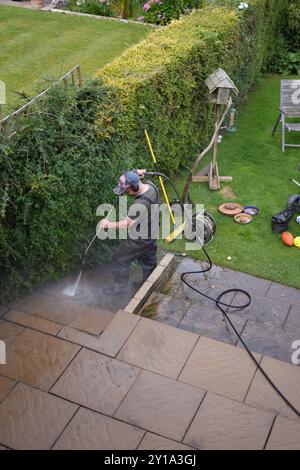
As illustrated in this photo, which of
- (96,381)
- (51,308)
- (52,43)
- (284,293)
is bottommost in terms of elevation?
(284,293)

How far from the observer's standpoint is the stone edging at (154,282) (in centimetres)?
599

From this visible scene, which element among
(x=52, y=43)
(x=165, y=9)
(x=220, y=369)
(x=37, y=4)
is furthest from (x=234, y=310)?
(x=37, y=4)

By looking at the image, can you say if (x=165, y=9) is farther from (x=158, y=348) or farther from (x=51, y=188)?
(x=158, y=348)

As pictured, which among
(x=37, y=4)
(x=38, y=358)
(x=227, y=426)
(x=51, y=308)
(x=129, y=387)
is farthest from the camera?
(x=37, y=4)

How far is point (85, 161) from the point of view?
6.04 m

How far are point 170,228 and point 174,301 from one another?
1.93 meters

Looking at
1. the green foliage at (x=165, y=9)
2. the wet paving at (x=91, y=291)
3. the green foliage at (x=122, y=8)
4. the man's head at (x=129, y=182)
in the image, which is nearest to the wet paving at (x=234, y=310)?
the wet paving at (x=91, y=291)

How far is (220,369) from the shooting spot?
4.88m

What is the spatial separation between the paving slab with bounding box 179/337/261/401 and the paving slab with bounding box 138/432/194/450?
2.11ft

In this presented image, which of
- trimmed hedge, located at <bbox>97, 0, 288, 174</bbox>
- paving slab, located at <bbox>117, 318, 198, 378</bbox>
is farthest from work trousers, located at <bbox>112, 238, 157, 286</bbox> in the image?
trimmed hedge, located at <bbox>97, 0, 288, 174</bbox>

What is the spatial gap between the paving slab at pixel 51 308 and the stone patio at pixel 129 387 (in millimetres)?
21

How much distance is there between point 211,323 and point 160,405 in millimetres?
1588

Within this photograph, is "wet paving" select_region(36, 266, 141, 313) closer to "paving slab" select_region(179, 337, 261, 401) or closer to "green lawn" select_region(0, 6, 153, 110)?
"paving slab" select_region(179, 337, 261, 401)

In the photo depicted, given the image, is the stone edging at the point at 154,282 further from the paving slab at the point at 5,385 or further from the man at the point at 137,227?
the paving slab at the point at 5,385
